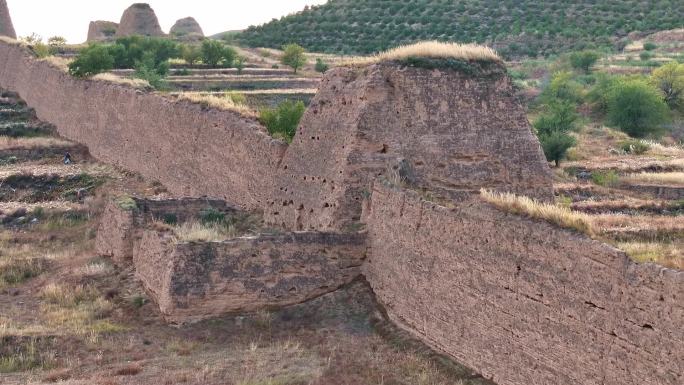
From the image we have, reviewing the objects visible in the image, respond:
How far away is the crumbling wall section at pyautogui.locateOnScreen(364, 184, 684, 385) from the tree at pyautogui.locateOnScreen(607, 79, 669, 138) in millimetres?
26441

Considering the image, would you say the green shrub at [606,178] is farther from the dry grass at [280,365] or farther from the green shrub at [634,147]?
the dry grass at [280,365]

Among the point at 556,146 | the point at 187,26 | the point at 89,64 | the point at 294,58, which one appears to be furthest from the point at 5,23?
the point at 556,146

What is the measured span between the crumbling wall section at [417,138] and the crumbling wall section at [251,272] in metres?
0.77

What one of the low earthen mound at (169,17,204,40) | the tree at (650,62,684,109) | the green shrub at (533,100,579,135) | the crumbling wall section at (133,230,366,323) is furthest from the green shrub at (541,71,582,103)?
the low earthen mound at (169,17,204,40)

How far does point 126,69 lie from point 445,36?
79.8 ft

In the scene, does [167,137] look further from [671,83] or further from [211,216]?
[671,83]

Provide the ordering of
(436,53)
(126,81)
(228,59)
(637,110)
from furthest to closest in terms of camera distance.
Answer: (228,59) → (637,110) → (126,81) → (436,53)

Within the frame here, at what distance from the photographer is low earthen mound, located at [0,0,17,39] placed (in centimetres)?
4856

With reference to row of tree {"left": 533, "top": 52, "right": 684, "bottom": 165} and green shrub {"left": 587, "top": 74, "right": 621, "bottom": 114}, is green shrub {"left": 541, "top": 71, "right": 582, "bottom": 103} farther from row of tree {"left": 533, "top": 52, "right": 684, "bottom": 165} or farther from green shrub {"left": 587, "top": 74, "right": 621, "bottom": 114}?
green shrub {"left": 587, "top": 74, "right": 621, "bottom": 114}

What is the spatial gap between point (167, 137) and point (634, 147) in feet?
54.0

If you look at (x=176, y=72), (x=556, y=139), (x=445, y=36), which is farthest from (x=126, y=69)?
(x=445, y=36)

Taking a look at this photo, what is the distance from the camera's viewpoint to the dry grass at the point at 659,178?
2431 centimetres

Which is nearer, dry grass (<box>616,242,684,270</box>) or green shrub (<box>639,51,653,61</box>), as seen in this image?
dry grass (<box>616,242,684,270</box>)

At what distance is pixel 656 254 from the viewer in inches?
371
